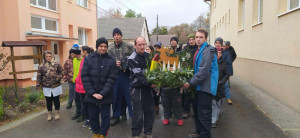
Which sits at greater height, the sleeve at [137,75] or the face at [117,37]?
the face at [117,37]

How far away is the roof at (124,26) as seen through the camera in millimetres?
38062

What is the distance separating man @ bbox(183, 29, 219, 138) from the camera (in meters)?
3.45

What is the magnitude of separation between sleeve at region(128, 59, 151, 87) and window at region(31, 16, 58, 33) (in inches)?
397

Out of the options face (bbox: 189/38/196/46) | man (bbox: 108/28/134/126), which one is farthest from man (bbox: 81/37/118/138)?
face (bbox: 189/38/196/46)

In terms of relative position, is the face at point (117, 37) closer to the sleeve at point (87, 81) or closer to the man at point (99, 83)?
the man at point (99, 83)

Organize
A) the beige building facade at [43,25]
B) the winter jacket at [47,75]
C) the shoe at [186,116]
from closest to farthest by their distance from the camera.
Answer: the winter jacket at [47,75], the shoe at [186,116], the beige building facade at [43,25]

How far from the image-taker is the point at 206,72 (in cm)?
343

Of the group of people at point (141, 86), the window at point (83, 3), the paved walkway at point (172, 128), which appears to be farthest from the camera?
the window at point (83, 3)

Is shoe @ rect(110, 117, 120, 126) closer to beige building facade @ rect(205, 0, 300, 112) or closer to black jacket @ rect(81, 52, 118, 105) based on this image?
black jacket @ rect(81, 52, 118, 105)

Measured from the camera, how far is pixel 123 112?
5.15 metres

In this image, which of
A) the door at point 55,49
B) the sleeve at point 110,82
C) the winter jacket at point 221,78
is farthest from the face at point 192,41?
the door at point 55,49

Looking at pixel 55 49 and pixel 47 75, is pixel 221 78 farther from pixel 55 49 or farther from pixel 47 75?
pixel 55 49

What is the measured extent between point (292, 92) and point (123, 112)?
14.3ft

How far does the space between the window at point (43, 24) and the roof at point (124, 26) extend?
23.0 m
